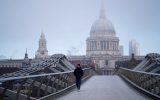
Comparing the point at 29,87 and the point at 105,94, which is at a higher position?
the point at 29,87

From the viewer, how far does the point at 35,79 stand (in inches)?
609

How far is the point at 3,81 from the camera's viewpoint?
37.6 ft

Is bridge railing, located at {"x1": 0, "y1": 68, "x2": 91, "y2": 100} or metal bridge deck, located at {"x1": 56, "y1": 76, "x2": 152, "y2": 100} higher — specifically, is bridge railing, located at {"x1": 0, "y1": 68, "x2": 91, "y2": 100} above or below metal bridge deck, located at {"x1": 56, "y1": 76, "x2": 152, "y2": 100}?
above

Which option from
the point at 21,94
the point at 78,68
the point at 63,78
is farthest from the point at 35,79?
the point at 78,68

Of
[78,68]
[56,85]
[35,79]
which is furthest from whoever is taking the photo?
[78,68]

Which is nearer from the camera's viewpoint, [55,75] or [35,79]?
[35,79]

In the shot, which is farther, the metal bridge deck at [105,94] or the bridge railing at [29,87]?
the metal bridge deck at [105,94]

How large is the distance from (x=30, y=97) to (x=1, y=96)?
3781 mm

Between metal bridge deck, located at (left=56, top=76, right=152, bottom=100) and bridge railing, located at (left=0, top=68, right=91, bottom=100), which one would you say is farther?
metal bridge deck, located at (left=56, top=76, right=152, bottom=100)

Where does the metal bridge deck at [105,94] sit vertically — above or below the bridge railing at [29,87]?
below

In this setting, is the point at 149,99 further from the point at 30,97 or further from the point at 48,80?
the point at 30,97

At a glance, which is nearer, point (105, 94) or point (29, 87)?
point (29, 87)

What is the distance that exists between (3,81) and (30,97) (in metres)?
3.44

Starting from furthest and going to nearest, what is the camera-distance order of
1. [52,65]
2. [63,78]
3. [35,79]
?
[52,65] → [63,78] → [35,79]
